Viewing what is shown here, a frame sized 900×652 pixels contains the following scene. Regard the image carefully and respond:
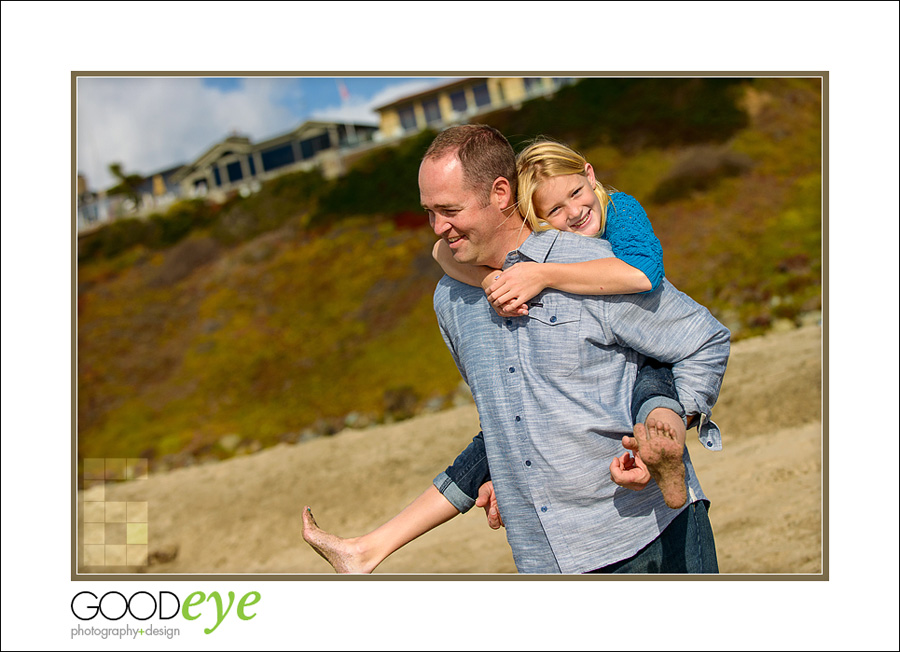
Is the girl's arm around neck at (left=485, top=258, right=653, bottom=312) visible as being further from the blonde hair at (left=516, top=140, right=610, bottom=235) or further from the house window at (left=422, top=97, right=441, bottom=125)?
the house window at (left=422, top=97, right=441, bottom=125)

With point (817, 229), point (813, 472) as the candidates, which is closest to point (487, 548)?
point (813, 472)

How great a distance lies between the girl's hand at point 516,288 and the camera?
2033mm

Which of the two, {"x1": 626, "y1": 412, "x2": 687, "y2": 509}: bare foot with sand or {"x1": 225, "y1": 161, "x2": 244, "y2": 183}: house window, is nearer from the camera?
{"x1": 626, "y1": 412, "x2": 687, "y2": 509}: bare foot with sand

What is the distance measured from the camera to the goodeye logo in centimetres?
336

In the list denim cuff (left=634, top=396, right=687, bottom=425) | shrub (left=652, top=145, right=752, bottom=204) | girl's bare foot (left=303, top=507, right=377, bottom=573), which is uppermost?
shrub (left=652, top=145, right=752, bottom=204)

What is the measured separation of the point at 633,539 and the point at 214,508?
6.83 m

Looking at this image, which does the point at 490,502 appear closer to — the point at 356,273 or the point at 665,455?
the point at 665,455

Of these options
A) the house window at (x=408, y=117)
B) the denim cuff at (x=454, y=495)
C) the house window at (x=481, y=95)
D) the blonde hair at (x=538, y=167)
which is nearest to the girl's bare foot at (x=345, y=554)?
the denim cuff at (x=454, y=495)

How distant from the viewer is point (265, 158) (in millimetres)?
9617

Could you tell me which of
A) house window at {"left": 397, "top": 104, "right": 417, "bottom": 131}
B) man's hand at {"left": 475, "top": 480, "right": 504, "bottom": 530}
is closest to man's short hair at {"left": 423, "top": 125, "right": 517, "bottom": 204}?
man's hand at {"left": 475, "top": 480, "right": 504, "bottom": 530}

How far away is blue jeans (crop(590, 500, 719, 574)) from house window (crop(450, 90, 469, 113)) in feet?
18.4

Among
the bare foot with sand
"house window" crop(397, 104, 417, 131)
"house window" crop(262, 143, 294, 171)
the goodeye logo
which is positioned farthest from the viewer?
"house window" crop(262, 143, 294, 171)

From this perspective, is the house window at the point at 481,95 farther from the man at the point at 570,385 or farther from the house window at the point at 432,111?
the man at the point at 570,385

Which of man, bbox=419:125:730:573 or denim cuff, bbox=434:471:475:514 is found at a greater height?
man, bbox=419:125:730:573
